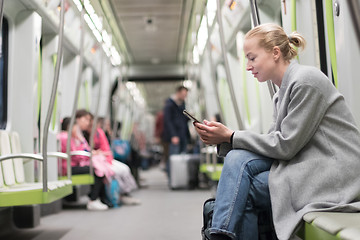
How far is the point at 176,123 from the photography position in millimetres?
8781

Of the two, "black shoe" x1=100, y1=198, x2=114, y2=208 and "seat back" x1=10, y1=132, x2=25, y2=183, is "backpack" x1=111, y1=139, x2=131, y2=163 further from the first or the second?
"seat back" x1=10, y1=132, x2=25, y2=183

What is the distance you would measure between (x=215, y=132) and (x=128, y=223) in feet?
8.36

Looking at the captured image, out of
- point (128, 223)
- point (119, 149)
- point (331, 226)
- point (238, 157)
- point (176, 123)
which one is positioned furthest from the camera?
point (176, 123)

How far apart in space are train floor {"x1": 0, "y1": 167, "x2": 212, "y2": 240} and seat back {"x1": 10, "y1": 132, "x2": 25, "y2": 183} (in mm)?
501

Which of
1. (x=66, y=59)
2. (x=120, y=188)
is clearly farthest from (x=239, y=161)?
(x=66, y=59)

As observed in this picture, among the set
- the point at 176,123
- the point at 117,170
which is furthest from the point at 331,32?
the point at 176,123

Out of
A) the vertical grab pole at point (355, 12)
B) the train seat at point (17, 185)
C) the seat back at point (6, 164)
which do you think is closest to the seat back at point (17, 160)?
the train seat at point (17, 185)

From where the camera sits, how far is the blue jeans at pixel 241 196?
80.3 inches

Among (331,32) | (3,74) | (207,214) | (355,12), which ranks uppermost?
(3,74)

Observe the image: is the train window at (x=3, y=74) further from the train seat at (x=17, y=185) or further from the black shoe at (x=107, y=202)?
the black shoe at (x=107, y=202)

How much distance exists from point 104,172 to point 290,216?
4214mm

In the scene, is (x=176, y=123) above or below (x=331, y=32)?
below

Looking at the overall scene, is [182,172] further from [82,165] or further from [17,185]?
[17,185]

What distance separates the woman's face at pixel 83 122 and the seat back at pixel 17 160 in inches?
61.8
